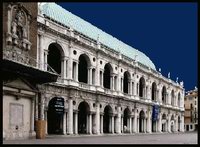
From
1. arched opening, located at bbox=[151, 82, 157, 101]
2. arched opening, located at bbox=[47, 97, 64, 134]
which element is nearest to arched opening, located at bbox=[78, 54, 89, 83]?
arched opening, located at bbox=[47, 97, 64, 134]

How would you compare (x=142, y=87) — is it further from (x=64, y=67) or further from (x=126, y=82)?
(x=64, y=67)

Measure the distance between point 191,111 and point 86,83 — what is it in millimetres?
86057

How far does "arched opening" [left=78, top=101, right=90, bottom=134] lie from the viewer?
5025cm

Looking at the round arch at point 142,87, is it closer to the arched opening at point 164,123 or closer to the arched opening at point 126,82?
the arched opening at point 126,82

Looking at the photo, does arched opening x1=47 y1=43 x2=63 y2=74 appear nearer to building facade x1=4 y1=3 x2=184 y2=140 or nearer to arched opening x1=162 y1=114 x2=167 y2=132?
building facade x1=4 y1=3 x2=184 y2=140

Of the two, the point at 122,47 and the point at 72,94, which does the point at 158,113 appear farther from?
the point at 72,94

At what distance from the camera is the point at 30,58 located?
34750mm

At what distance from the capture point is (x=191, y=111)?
428 ft

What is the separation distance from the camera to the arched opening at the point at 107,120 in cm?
5602

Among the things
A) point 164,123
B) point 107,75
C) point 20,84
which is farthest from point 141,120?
point 20,84

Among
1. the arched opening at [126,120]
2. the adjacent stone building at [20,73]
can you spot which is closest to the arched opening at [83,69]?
the arched opening at [126,120]

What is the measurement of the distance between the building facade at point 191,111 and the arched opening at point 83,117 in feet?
258

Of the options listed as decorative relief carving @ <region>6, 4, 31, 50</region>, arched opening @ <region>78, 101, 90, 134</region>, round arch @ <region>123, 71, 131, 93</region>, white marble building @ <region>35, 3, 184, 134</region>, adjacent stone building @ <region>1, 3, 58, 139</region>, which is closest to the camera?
adjacent stone building @ <region>1, 3, 58, 139</region>

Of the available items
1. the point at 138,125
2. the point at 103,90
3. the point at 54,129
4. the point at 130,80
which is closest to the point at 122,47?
the point at 130,80
